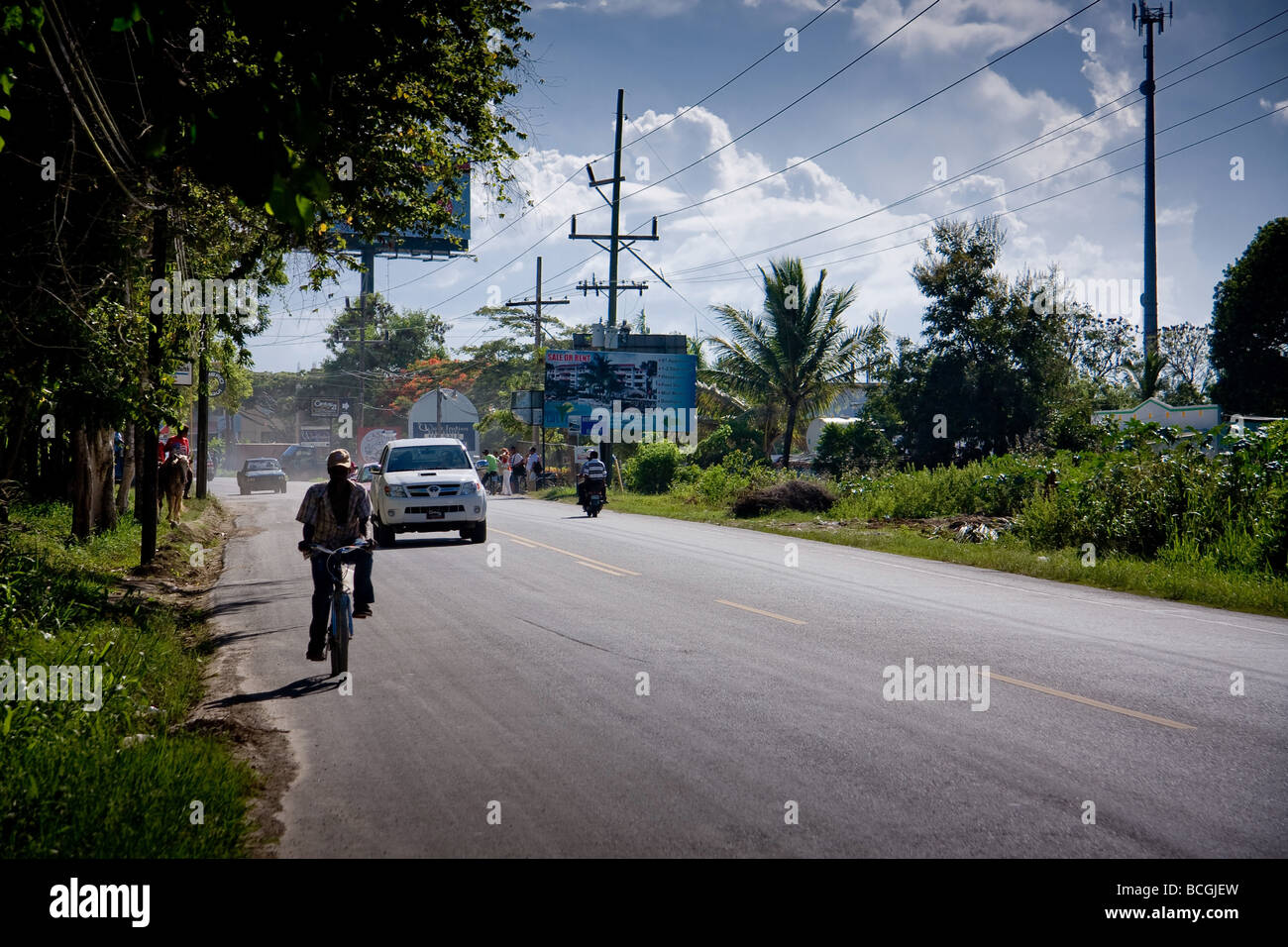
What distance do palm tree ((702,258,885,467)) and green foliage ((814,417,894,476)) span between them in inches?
62.8

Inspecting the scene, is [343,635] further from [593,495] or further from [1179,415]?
[1179,415]

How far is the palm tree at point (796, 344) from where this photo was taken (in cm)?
4050

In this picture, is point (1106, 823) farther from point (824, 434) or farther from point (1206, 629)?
point (824, 434)

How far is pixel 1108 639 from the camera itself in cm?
984

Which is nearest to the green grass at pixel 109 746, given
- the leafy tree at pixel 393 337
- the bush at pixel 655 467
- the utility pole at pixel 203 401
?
the utility pole at pixel 203 401

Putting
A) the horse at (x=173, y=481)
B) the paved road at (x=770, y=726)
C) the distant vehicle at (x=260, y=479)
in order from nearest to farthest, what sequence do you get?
the paved road at (x=770, y=726) < the horse at (x=173, y=481) < the distant vehicle at (x=260, y=479)

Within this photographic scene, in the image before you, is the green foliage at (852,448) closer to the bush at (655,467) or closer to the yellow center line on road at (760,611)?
the bush at (655,467)

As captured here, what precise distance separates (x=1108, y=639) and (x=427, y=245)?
58.4m

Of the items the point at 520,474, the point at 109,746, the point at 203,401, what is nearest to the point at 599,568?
the point at 109,746

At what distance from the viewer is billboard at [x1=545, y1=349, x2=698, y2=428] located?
150 feet

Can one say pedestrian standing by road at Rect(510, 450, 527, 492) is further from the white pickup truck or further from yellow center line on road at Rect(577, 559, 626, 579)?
yellow center line on road at Rect(577, 559, 626, 579)

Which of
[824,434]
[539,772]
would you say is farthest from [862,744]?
[824,434]

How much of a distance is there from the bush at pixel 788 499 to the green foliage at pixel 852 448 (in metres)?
10.0

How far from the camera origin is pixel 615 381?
45.9m
